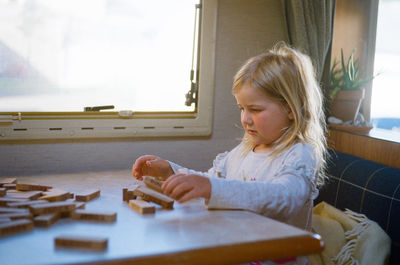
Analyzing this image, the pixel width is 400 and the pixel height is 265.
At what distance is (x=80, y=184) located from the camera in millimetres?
1583

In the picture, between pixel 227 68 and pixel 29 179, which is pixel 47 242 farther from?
pixel 227 68

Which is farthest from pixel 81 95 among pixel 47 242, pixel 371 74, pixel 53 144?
pixel 371 74

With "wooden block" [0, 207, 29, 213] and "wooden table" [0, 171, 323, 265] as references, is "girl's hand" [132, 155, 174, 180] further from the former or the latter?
"wooden block" [0, 207, 29, 213]

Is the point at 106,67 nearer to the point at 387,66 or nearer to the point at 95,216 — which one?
the point at 95,216

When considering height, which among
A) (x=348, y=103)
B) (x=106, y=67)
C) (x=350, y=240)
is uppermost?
(x=106, y=67)

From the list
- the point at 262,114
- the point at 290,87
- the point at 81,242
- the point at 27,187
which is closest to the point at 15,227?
the point at 81,242

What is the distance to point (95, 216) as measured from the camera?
1096 millimetres

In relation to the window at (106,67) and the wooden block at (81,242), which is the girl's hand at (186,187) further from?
the window at (106,67)

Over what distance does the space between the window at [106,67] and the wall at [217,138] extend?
6 cm

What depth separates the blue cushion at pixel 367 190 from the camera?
1681 mm

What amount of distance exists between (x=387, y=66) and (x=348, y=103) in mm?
391

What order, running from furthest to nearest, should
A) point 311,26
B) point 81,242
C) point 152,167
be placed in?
point 311,26 < point 152,167 < point 81,242

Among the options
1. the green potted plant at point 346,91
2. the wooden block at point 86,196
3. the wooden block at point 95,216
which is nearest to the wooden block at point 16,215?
the wooden block at point 95,216

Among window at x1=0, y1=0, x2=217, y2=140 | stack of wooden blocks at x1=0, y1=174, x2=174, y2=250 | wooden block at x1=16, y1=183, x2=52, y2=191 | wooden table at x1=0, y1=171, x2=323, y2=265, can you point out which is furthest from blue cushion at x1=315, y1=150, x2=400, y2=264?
wooden block at x1=16, y1=183, x2=52, y2=191
